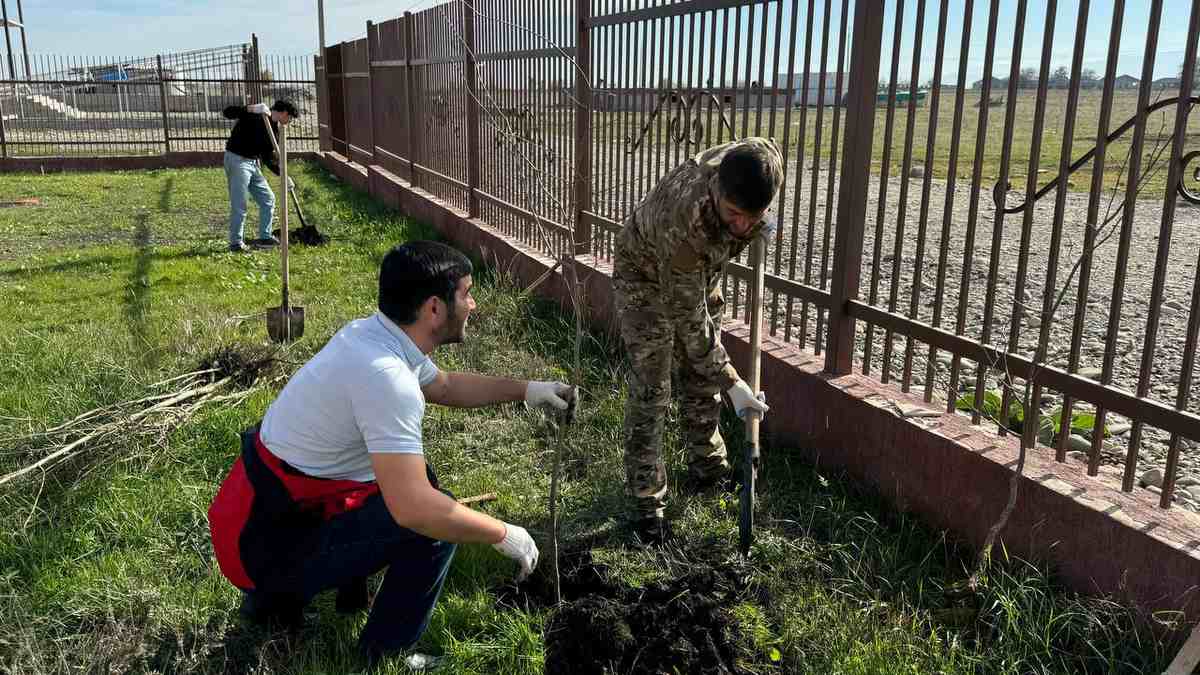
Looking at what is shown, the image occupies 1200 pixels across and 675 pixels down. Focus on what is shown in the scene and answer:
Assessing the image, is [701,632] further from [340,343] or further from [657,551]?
[340,343]

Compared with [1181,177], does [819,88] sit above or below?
above

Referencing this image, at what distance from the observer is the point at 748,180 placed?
2.66 metres

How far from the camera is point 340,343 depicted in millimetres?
2443

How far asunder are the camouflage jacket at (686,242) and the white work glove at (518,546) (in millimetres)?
1155

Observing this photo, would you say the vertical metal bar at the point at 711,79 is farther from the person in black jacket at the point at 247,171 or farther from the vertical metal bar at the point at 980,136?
the person in black jacket at the point at 247,171

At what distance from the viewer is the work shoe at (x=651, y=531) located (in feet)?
10.8

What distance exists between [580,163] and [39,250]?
5.86m

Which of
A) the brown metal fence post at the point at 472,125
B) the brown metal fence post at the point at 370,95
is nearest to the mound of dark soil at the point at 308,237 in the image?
the brown metal fence post at the point at 472,125

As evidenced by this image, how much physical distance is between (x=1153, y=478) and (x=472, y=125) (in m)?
6.24

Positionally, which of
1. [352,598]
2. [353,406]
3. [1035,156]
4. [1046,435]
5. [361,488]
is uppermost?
[1035,156]

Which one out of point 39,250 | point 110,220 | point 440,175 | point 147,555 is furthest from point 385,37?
point 147,555

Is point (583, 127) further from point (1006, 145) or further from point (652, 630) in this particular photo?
point (652, 630)

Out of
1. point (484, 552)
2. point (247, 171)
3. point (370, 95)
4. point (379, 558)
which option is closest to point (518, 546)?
point (379, 558)

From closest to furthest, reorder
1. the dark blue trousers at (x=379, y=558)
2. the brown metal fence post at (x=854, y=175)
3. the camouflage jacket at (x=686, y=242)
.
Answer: the dark blue trousers at (x=379, y=558)
the camouflage jacket at (x=686, y=242)
the brown metal fence post at (x=854, y=175)
